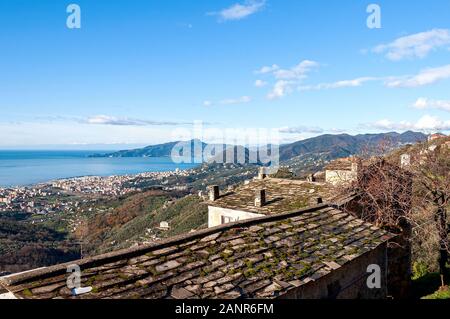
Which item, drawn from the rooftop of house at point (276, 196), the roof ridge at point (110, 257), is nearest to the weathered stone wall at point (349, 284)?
the roof ridge at point (110, 257)

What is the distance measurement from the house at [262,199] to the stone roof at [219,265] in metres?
7.93

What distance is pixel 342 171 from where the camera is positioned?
56.1ft

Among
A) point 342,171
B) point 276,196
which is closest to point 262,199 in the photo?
point 276,196

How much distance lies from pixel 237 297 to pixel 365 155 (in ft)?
Answer: 40.4

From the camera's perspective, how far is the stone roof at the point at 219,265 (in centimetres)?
425

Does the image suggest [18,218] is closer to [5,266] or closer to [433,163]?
[5,266]

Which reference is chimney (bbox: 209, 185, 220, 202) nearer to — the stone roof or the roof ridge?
A: the stone roof

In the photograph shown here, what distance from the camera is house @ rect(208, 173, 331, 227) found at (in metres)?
15.9

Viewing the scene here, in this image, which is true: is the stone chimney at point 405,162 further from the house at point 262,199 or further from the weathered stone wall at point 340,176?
the house at point 262,199

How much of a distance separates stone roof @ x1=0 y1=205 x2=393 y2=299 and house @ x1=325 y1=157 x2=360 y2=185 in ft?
26.2

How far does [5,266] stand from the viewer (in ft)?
122

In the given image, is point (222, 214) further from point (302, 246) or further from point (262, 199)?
point (302, 246)

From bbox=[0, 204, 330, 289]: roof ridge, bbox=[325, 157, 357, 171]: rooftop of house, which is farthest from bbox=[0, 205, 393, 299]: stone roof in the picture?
bbox=[325, 157, 357, 171]: rooftop of house
